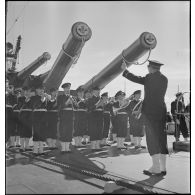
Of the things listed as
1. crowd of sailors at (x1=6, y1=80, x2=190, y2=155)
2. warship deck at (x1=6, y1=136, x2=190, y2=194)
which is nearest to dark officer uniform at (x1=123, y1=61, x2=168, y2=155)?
warship deck at (x1=6, y1=136, x2=190, y2=194)

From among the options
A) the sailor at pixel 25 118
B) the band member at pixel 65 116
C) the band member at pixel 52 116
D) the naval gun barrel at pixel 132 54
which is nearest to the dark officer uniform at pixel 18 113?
the sailor at pixel 25 118

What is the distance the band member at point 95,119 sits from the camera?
6520 mm

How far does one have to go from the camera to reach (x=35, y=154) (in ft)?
18.2

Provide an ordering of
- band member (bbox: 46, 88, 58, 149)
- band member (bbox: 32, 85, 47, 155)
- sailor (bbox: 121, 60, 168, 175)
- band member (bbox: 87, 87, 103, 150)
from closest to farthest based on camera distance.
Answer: sailor (bbox: 121, 60, 168, 175) < band member (bbox: 32, 85, 47, 155) < band member (bbox: 46, 88, 58, 149) < band member (bbox: 87, 87, 103, 150)

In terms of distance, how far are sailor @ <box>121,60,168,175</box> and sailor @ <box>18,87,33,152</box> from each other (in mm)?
2872

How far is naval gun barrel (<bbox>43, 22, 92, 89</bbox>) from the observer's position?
5.52 meters

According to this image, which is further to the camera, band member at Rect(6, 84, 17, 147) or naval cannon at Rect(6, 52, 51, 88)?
naval cannon at Rect(6, 52, 51, 88)

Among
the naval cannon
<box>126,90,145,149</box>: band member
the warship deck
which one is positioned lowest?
the warship deck

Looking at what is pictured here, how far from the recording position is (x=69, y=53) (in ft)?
19.4

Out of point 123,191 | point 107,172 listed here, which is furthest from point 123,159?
point 123,191

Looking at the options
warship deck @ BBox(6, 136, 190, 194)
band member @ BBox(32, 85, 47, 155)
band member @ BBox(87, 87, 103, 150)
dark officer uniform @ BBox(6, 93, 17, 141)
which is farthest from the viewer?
band member @ BBox(87, 87, 103, 150)

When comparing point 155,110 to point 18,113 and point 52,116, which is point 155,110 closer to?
point 52,116

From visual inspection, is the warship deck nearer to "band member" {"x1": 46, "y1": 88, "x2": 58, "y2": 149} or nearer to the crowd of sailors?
the crowd of sailors
